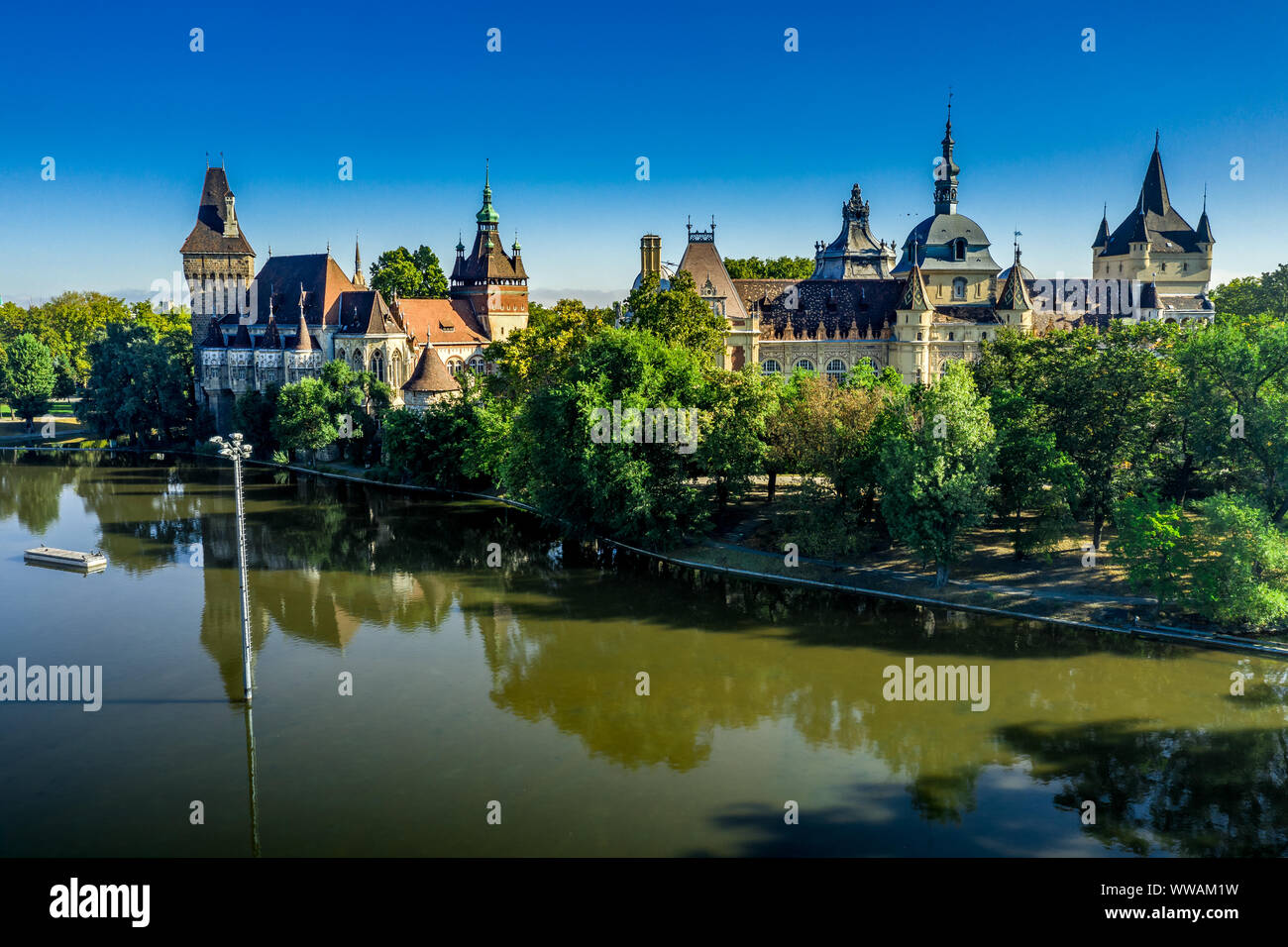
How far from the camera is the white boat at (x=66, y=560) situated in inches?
1672

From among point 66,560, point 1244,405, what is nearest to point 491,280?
point 66,560

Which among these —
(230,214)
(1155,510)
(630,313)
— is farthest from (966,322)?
(230,214)

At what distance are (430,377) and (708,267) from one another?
19.5 metres

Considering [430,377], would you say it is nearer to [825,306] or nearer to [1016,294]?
[825,306]

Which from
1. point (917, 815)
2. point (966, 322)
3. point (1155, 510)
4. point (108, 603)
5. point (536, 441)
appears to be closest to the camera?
point (917, 815)

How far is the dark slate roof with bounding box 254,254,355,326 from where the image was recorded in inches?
3278

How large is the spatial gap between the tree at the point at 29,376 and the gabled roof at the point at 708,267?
5952 centimetres

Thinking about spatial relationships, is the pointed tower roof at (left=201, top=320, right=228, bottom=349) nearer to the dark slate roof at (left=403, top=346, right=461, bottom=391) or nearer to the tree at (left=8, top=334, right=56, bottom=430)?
the tree at (left=8, top=334, right=56, bottom=430)

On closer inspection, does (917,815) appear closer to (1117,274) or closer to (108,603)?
(108,603)

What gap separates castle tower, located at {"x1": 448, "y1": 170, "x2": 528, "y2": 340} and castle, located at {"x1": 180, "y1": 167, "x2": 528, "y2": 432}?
0.21m

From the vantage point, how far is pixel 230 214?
289ft

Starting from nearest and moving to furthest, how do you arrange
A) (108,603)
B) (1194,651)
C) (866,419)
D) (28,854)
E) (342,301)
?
(28,854)
(1194,651)
(108,603)
(866,419)
(342,301)

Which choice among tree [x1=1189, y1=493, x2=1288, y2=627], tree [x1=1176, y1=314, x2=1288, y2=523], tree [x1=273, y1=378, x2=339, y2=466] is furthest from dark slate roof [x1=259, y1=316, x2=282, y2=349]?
tree [x1=1189, y1=493, x2=1288, y2=627]

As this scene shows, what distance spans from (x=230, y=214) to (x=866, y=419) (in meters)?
67.0
